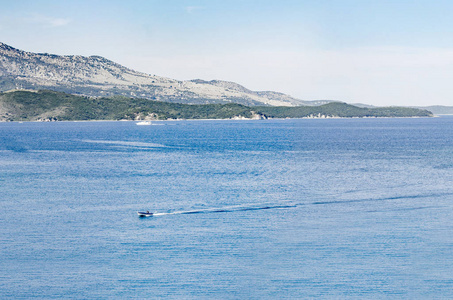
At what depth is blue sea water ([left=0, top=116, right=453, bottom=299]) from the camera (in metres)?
47.0

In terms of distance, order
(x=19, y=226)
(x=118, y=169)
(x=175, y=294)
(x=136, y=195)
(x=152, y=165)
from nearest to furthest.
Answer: (x=175, y=294), (x=19, y=226), (x=136, y=195), (x=118, y=169), (x=152, y=165)

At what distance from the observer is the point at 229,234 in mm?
62000

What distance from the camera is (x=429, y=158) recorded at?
14088 centimetres

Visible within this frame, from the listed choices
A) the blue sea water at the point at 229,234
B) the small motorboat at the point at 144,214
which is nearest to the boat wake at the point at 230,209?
the blue sea water at the point at 229,234

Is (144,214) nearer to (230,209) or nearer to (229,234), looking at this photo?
(230,209)

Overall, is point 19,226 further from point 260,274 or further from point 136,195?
point 260,274

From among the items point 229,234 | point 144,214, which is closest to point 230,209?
point 144,214

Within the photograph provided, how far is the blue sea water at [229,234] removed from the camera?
47000 millimetres

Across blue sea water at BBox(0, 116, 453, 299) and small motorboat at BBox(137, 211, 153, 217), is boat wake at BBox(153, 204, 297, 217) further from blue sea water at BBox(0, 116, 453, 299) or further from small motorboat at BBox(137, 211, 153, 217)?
small motorboat at BBox(137, 211, 153, 217)

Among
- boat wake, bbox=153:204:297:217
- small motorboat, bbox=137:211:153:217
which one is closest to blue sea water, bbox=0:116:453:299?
boat wake, bbox=153:204:297:217

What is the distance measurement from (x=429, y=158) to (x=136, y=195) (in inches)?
3221

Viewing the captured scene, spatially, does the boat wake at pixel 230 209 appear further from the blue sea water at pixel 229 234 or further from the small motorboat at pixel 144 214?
the small motorboat at pixel 144 214

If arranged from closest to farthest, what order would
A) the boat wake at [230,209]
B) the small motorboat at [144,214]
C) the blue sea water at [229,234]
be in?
the blue sea water at [229,234]
the small motorboat at [144,214]
the boat wake at [230,209]

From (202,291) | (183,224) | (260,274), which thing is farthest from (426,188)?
(202,291)
